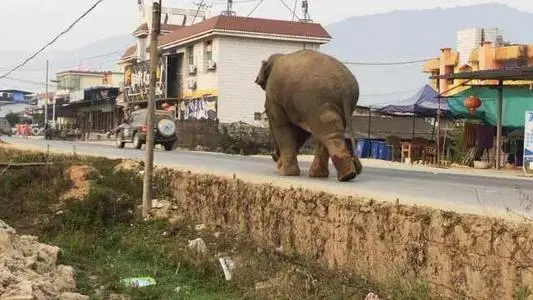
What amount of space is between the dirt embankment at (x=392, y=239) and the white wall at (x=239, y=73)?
29.3 m

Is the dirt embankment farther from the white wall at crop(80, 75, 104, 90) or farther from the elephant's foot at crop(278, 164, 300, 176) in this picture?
the white wall at crop(80, 75, 104, 90)

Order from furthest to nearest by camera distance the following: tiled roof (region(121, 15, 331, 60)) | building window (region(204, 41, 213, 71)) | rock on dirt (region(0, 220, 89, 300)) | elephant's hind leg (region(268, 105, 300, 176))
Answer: building window (region(204, 41, 213, 71))
tiled roof (region(121, 15, 331, 60))
elephant's hind leg (region(268, 105, 300, 176))
rock on dirt (region(0, 220, 89, 300))

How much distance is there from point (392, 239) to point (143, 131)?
922 inches

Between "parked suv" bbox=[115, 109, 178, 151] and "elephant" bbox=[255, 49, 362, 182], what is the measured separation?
16.0 meters

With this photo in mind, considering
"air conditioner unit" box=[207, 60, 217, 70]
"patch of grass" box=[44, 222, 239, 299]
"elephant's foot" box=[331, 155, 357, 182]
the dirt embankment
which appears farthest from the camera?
"air conditioner unit" box=[207, 60, 217, 70]

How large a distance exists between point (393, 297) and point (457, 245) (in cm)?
78

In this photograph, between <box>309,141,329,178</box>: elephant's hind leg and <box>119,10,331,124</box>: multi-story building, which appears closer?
<box>309,141,329,178</box>: elephant's hind leg

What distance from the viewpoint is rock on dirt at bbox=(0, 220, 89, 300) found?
7.45 meters

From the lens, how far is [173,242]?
11.7 meters

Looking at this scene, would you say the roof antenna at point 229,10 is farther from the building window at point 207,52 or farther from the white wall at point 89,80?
the white wall at point 89,80

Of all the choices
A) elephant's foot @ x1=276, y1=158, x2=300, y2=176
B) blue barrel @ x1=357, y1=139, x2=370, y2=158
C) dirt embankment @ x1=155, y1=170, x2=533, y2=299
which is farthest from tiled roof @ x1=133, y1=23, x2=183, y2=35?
→ dirt embankment @ x1=155, y1=170, x2=533, y2=299

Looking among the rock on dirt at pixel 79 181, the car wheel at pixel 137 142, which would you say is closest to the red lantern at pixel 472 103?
the car wheel at pixel 137 142

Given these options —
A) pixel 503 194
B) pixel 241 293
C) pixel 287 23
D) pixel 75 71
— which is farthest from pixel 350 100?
pixel 75 71

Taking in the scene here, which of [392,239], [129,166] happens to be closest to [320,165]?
[129,166]
